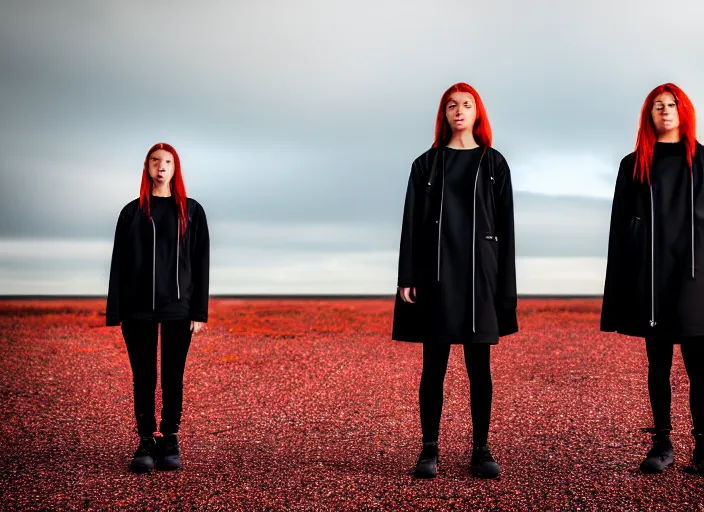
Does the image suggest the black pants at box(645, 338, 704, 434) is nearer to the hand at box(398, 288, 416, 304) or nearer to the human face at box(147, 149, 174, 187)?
the hand at box(398, 288, 416, 304)

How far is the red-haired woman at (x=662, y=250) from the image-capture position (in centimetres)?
502

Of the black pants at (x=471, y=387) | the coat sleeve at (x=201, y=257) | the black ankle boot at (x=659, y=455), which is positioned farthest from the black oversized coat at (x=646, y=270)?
the coat sleeve at (x=201, y=257)

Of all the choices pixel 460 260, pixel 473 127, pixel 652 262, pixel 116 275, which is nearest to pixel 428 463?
pixel 460 260

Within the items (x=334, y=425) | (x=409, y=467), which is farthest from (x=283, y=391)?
(x=409, y=467)

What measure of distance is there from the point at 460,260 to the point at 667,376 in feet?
5.79

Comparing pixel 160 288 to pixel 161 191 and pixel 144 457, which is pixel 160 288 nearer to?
pixel 161 191

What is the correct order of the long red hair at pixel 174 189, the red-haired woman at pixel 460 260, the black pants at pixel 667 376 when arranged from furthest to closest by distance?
1. the long red hair at pixel 174 189
2. the black pants at pixel 667 376
3. the red-haired woman at pixel 460 260

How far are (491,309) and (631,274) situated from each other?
1.10 meters

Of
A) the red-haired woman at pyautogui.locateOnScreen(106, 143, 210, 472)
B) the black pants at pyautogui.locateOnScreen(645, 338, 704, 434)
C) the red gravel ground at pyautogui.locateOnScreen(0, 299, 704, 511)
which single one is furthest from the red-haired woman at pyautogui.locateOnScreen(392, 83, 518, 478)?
the red-haired woman at pyautogui.locateOnScreen(106, 143, 210, 472)

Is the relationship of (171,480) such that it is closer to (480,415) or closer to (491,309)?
(480,415)

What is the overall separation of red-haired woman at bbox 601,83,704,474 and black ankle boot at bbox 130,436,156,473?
11.7 ft

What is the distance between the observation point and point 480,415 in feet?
16.3

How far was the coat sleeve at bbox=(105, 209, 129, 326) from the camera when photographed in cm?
532

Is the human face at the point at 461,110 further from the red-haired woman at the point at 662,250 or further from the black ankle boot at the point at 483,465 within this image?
the black ankle boot at the point at 483,465
